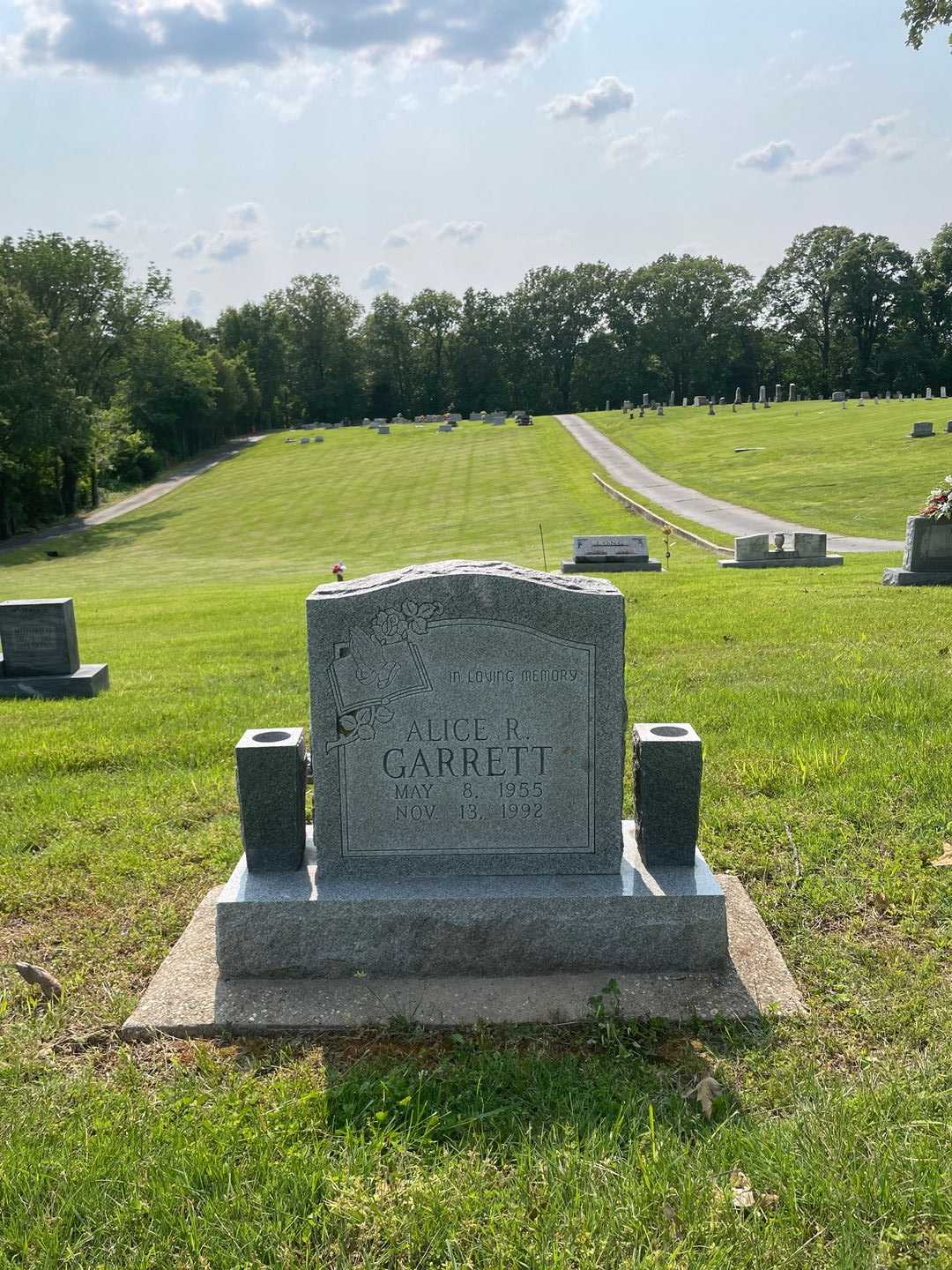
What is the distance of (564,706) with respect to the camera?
4.01 meters

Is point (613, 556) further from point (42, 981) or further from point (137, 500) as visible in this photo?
point (137, 500)

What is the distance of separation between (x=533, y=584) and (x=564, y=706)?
0.58 meters

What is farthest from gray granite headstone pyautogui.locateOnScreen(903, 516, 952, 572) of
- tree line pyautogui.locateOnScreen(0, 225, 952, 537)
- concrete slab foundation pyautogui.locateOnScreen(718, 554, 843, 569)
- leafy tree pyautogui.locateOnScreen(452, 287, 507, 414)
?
leafy tree pyautogui.locateOnScreen(452, 287, 507, 414)

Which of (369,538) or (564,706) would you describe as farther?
(369,538)

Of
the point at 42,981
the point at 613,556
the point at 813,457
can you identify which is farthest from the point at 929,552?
the point at 813,457

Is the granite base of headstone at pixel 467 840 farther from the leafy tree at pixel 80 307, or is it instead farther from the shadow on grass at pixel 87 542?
the leafy tree at pixel 80 307

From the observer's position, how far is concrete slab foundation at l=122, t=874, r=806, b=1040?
357 centimetres

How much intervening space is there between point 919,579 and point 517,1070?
12024 millimetres

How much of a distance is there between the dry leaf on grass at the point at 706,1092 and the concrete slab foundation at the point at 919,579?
11694 mm

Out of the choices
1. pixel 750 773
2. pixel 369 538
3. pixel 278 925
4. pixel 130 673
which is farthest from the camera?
pixel 369 538

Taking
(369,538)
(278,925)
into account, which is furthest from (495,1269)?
(369,538)

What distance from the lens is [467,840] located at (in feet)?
13.4

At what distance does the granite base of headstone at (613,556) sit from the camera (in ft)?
66.9

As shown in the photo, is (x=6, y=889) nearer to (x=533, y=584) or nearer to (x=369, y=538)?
(x=533, y=584)
